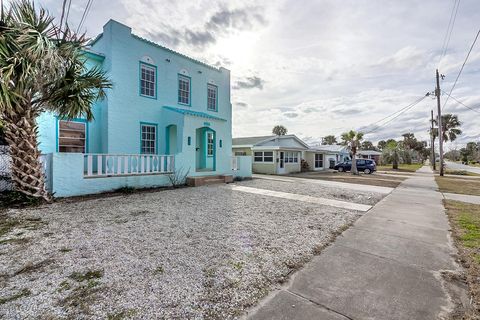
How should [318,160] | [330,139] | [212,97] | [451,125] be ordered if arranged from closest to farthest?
1. [212,97]
2. [318,160]
3. [451,125]
4. [330,139]

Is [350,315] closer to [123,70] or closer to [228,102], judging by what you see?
[123,70]

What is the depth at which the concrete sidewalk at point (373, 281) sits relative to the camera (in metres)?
2.42

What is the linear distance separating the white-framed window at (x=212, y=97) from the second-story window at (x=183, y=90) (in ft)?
5.29

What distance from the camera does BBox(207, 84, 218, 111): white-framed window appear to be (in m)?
15.1

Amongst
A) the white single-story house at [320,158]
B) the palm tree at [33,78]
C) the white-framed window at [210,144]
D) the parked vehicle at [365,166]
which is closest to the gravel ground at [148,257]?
the palm tree at [33,78]

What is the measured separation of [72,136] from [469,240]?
13828 mm

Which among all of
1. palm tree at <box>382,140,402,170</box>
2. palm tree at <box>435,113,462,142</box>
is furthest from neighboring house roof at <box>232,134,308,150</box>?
palm tree at <box>435,113,462,142</box>

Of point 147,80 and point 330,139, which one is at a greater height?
point 330,139

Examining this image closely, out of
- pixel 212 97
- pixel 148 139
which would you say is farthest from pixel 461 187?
pixel 148 139

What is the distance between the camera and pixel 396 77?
1683 centimetres

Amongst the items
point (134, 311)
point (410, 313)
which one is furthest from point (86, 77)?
point (410, 313)

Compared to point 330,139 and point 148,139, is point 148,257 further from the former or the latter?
point 330,139

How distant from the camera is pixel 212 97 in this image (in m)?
15.3

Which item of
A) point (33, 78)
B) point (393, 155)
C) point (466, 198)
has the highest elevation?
point (33, 78)
